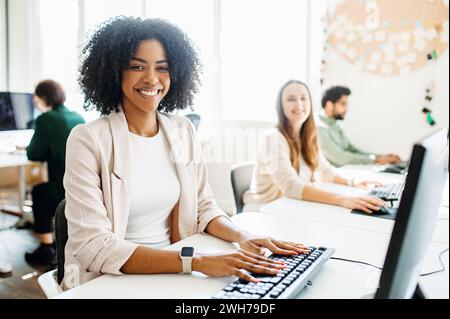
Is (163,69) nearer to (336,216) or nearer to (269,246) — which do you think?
(269,246)

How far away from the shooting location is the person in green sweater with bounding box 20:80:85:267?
2758mm

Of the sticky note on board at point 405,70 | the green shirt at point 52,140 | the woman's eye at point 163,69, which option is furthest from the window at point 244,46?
the woman's eye at point 163,69

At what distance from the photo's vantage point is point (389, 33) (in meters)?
3.56

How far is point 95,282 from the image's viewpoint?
3.23 feet

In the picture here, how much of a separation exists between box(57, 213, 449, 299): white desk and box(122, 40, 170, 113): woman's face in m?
0.44

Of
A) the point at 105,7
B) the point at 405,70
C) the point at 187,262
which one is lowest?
the point at 187,262

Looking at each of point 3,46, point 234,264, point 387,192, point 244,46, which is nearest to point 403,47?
point 244,46

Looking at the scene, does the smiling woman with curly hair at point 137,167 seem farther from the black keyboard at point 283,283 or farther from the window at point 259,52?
the window at point 259,52

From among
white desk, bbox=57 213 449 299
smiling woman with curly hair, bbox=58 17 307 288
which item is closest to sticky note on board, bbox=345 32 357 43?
smiling woman with curly hair, bbox=58 17 307 288

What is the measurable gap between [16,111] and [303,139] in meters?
2.10

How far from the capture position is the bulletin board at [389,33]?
11.1 ft

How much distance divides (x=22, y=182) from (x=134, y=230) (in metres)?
2.73
